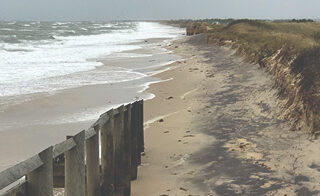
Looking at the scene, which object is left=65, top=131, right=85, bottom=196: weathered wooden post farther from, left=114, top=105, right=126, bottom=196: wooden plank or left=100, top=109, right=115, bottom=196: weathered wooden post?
left=114, top=105, right=126, bottom=196: wooden plank

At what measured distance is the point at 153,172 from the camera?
6898 millimetres

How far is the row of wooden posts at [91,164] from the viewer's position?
313 centimetres

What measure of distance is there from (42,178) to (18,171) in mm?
333

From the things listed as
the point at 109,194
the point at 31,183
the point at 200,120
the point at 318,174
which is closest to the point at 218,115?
the point at 200,120

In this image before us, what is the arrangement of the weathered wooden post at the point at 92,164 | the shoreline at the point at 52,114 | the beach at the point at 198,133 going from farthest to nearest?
the shoreline at the point at 52,114 < the beach at the point at 198,133 < the weathered wooden post at the point at 92,164

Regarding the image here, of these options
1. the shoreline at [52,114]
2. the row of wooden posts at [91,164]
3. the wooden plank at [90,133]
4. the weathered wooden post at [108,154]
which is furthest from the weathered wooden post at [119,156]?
the shoreline at [52,114]


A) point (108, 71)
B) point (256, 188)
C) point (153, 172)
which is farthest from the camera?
point (108, 71)

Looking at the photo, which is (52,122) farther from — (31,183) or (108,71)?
(108,71)

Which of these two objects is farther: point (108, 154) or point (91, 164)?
point (108, 154)

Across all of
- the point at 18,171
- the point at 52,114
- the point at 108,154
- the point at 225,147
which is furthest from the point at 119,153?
the point at 52,114

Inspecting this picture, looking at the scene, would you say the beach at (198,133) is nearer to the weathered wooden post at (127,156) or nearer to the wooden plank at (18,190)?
the weathered wooden post at (127,156)

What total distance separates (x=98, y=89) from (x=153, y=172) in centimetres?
864

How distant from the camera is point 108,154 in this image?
533 cm

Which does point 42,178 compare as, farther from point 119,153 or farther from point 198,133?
point 198,133
